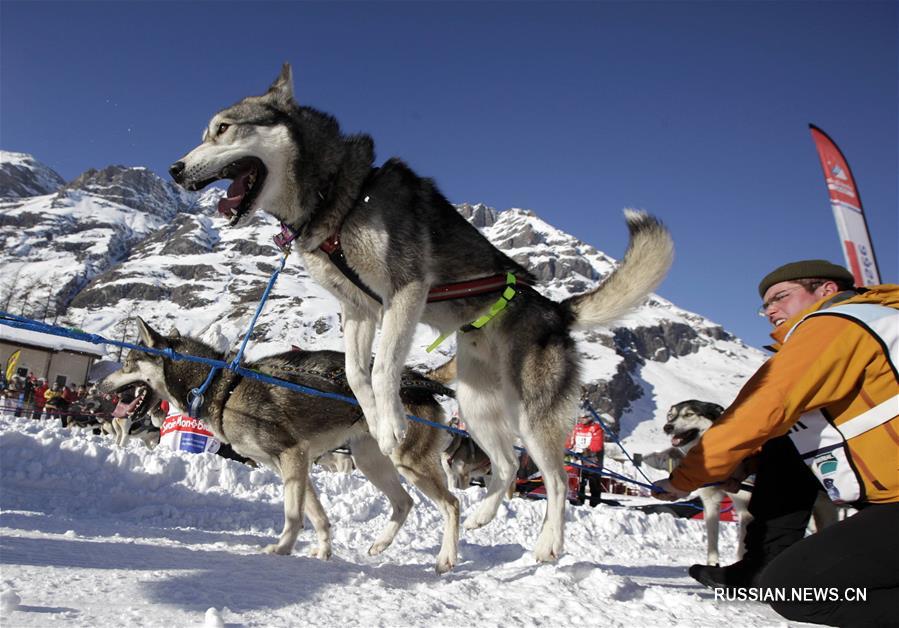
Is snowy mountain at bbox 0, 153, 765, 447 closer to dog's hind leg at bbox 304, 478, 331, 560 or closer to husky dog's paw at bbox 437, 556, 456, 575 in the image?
dog's hind leg at bbox 304, 478, 331, 560

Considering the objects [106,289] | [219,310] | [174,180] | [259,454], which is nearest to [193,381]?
[259,454]

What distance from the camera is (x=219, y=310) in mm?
99562

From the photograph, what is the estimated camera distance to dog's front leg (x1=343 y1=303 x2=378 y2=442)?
2.89 metres

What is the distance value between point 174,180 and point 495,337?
5.74 ft

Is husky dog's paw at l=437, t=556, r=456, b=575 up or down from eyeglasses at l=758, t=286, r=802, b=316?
down

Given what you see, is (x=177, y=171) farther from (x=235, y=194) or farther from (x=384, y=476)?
(x=384, y=476)

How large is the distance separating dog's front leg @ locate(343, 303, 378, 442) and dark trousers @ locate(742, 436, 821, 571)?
1778 millimetres

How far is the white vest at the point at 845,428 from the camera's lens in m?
1.77

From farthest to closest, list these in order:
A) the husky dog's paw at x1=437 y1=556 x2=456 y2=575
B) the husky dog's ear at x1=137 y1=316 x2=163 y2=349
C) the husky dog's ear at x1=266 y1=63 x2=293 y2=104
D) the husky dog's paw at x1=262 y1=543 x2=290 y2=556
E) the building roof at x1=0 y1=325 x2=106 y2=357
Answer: the building roof at x1=0 y1=325 x2=106 y2=357 → the husky dog's ear at x1=137 y1=316 x2=163 y2=349 → the husky dog's paw at x1=262 y1=543 x2=290 y2=556 → the husky dog's paw at x1=437 y1=556 x2=456 y2=575 → the husky dog's ear at x1=266 y1=63 x2=293 y2=104

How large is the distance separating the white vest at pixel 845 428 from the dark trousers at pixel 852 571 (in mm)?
107

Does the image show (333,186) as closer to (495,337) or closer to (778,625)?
(495,337)

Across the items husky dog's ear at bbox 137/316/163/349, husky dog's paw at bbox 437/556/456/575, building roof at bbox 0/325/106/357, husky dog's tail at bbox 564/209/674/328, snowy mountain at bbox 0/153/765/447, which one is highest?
snowy mountain at bbox 0/153/765/447

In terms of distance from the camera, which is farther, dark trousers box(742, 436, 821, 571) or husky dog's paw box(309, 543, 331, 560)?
husky dog's paw box(309, 543, 331, 560)

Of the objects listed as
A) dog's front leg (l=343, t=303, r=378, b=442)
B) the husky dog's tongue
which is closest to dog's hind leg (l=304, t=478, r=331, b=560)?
dog's front leg (l=343, t=303, r=378, b=442)
